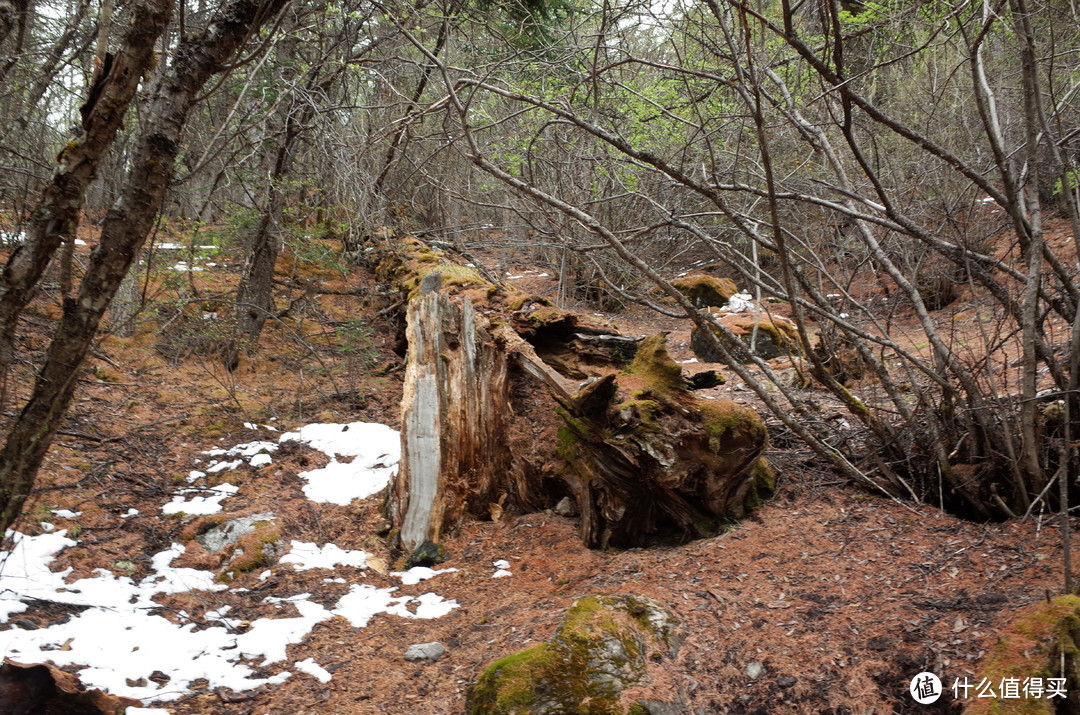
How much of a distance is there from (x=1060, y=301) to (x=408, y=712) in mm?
4594

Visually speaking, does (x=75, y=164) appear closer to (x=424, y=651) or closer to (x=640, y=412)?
(x=424, y=651)

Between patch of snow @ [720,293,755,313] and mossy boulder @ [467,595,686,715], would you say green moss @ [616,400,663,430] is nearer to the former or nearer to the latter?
mossy boulder @ [467,595,686,715]

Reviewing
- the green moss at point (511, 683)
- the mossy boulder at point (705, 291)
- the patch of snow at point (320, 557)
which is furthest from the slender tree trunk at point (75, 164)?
the mossy boulder at point (705, 291)

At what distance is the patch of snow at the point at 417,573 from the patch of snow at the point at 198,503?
73.6 inches

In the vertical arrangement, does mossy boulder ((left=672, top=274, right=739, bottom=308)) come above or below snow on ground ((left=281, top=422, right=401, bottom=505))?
above

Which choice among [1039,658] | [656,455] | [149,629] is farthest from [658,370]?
[149,629]

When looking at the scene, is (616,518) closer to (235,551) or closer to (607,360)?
(607,360)

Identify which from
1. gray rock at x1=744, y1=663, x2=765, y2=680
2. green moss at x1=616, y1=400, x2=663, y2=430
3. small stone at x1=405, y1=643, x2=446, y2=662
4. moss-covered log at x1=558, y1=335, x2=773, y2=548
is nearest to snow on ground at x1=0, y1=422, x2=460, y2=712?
small stone at x1=405, y1=643, x2=446, y2=662

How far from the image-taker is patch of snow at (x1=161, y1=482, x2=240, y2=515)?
572 cm

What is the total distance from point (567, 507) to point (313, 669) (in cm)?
230

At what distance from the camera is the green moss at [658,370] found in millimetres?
4656

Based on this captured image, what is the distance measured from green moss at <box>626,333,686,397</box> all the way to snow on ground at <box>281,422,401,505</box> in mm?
2458

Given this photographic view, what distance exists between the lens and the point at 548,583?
451 centimetres

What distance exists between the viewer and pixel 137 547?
17.0 ft
